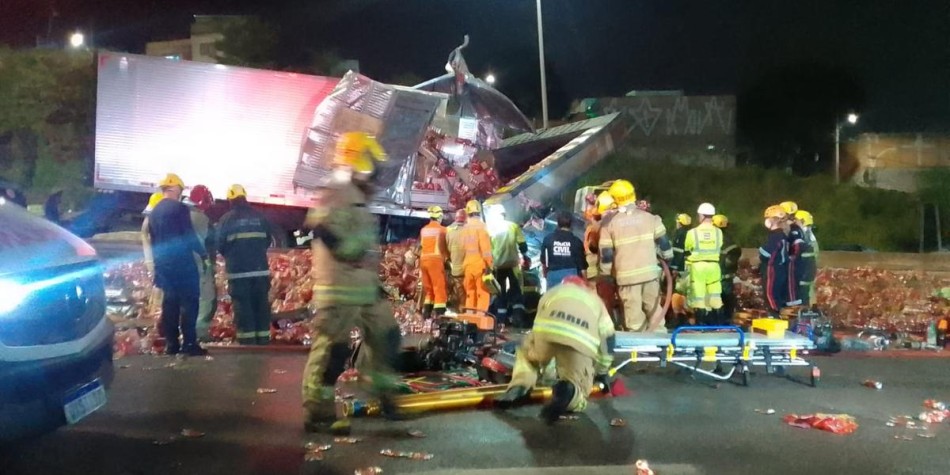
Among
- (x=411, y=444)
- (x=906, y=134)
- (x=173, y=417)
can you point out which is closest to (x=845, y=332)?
(x=411, y=444)

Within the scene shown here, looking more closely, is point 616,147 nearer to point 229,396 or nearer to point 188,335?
point 188,335

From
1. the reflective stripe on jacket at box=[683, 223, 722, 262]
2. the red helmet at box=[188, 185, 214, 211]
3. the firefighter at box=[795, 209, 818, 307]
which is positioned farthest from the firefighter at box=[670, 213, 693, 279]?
the red helmet at box=[188, 185, 214, 211]

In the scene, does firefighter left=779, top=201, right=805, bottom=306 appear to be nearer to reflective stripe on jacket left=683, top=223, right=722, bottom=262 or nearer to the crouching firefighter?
reflective stripe on jacket left=683, top=223, right=722, bottom=262

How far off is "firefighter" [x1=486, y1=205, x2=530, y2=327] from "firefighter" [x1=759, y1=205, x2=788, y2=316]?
124 inches

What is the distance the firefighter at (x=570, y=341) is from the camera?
20.3ft

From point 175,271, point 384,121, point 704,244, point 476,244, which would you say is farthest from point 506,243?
point 175,271

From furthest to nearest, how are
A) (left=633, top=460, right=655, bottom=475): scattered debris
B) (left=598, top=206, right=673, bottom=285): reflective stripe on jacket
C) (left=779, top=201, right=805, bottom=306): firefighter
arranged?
1. (left=779, top=201, right=805, bottom=306): firefighter
2. (left=598, top=206, right=673, bottom=285): reflective stripe on jacket
3. (left=633, top=460, right=655, bottom=475): scattered debris

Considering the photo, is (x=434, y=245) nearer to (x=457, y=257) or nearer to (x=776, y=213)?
(x=457, y=257)

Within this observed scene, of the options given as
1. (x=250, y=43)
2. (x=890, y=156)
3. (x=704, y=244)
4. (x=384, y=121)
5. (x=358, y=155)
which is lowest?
(x=704, y=244)

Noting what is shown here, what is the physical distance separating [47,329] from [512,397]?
3.31 metres

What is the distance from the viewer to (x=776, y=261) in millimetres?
10836

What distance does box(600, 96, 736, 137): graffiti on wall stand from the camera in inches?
1592

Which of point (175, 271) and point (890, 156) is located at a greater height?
point (890, 156)

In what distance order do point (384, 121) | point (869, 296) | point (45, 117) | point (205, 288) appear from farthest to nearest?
point (45, 117)
point (384, 121)
point (869, 296)
point (205, 288)
